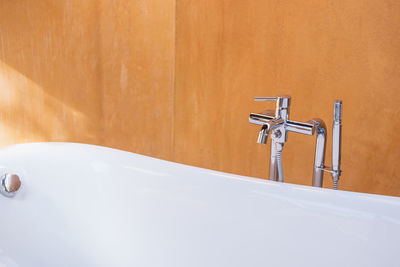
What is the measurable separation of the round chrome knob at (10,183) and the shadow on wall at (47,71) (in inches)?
16.3

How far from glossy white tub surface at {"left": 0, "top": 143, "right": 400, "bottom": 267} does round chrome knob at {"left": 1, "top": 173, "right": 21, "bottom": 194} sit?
0.06 ft

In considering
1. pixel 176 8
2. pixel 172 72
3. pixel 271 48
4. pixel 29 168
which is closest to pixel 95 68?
pixel 172 72

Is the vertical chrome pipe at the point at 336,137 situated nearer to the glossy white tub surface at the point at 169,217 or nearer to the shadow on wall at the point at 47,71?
the glossy white tub surface at the point at 169,217

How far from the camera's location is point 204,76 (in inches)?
65.1

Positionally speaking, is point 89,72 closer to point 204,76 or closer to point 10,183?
point 204,76

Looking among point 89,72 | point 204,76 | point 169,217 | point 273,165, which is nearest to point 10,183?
point 169,217

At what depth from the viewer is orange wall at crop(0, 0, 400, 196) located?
4.22 feet

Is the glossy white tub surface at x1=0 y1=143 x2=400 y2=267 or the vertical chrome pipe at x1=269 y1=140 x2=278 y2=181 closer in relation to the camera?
the glossy white tub surface at x1=0 y1=143 x2=400 y2=267

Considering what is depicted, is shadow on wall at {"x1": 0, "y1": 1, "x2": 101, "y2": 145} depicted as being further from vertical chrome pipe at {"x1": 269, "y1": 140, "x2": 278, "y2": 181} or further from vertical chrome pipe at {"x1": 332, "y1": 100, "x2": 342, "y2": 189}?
vertical chrome pipe at {"x1": 332, "y1": 100, "x2": 342, "y2": 189}

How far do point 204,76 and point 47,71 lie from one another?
0.66 m

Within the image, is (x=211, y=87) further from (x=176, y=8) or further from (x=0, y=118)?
(x=0, y=118)

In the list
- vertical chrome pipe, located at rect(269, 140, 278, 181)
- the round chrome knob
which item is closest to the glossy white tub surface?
the round chrome knob

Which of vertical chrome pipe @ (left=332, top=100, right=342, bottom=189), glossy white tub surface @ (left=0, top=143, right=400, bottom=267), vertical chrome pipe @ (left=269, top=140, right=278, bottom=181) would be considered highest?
vertical chrome pipe @ (left=332, top=100, right=342, bottom=189)

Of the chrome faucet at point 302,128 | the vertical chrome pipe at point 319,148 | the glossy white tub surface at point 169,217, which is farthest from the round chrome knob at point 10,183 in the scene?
the vertical chrome pipe at point 319,148
